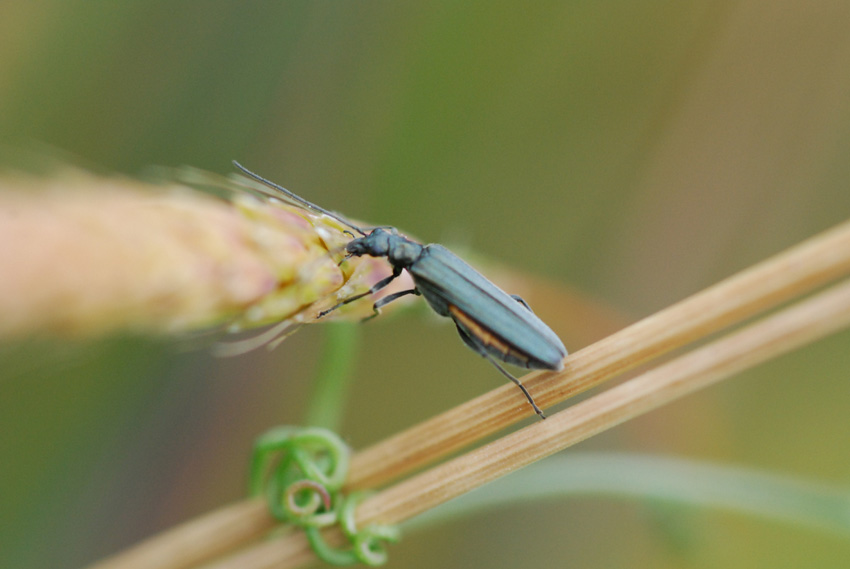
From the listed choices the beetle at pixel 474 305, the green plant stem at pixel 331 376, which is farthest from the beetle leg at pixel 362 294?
the green plant stem at pixel 331 376

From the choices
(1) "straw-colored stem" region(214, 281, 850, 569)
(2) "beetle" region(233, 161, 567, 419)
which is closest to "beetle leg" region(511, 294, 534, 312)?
(2) "beetle" region(233, 161, 567, 419)

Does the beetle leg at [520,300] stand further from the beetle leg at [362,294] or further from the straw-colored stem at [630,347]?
the straw-colored stem at [630,347]

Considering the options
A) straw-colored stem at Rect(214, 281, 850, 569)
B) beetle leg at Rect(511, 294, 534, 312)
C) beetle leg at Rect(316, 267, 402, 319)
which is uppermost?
beetle leg at Rect(511, 294, 534, 312)

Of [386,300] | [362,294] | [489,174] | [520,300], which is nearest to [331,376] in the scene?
[386,300]

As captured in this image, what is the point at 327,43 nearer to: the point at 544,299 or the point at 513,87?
the point at 513,87

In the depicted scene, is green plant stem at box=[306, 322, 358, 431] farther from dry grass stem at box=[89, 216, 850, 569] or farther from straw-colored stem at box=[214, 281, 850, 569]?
straw-colored stem at box=[214, 281, 850, 569]

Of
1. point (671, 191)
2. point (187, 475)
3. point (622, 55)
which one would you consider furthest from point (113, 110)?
point (671, 191)
